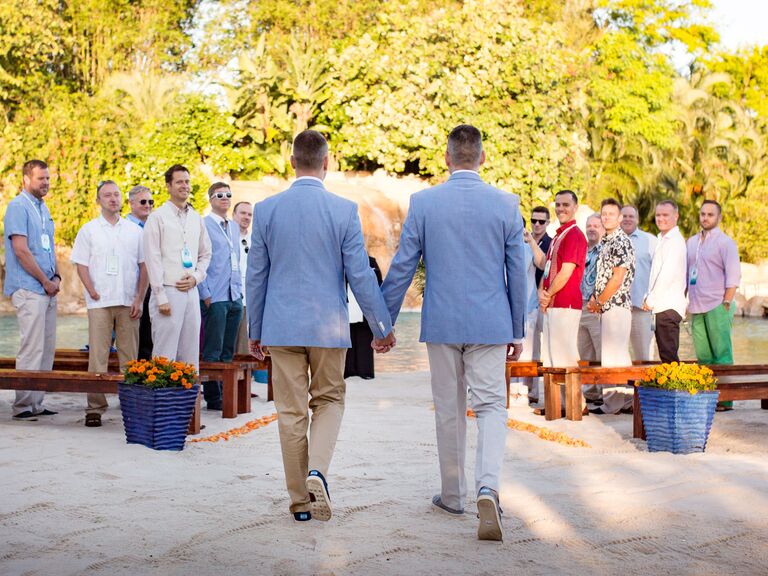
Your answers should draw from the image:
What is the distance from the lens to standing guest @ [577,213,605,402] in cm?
996

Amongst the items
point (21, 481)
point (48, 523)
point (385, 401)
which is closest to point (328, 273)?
point (48, 523)

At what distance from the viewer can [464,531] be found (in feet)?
16.3

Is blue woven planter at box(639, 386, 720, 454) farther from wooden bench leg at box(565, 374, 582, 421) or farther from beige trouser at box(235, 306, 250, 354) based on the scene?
beige trouser at box(235, 306, 250, 354)

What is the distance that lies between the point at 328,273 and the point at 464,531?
4.56 ft

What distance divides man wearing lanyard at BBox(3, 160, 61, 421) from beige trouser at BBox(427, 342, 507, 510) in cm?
441

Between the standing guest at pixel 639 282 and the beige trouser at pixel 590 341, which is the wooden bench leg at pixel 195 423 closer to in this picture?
the beige trouser at pixel 590 341

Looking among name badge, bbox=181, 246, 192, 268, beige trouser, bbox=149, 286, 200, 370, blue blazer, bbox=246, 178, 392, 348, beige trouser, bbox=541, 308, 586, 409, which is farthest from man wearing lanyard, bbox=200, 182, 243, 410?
blue blazer, bbox=246, 178, 392, 348

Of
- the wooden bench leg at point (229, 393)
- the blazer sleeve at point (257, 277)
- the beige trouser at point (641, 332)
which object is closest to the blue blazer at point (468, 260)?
the blazer sleeve at point (257, 277)

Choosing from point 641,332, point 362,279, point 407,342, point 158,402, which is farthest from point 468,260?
point 407,342

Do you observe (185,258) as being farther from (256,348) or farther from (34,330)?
(256,348)

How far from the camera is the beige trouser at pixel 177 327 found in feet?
26.7

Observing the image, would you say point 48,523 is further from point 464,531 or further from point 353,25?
point 353,25

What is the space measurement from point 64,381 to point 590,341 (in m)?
5.05

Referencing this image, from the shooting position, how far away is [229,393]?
9.15m
